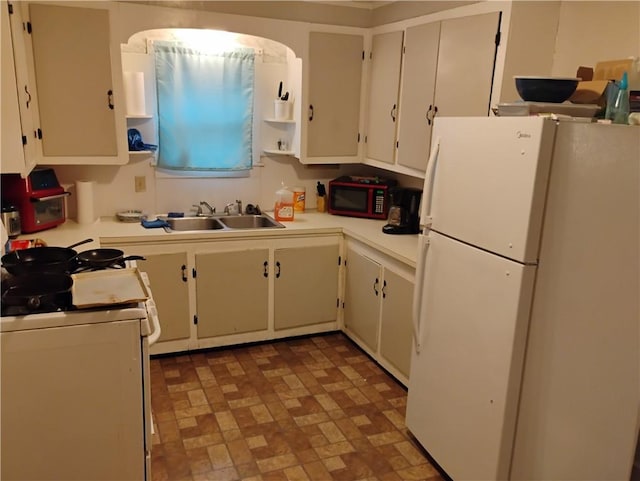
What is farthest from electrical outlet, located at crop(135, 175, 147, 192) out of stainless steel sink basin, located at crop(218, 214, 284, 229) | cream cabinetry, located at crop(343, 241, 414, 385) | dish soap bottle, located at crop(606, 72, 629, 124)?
dish soap bottle, located at crop(606, 72, 629, 124)

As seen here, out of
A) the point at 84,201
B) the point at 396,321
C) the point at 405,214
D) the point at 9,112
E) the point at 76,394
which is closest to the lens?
the point at 76,394

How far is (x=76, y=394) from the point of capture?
169 cm

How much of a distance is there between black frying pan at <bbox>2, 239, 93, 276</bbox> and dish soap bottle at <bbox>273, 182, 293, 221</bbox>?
69.6 inches

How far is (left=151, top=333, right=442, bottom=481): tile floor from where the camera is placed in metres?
2.40

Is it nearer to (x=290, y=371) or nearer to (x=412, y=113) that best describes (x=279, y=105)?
(x=412, y=113)

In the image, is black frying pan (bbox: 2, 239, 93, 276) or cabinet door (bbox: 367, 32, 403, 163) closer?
black frying pan (bbox: 2, 239, 93, 276)

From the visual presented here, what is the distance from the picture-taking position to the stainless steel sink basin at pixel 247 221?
12.3 ft

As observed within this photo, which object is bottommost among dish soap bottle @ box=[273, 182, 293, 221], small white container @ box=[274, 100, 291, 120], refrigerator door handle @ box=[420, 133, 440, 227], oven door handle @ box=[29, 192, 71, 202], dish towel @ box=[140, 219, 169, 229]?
dish towel @ box=[140, 219, 169, 229]

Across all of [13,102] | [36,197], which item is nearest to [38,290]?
[13,102]

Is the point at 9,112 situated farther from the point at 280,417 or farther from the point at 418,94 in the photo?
the point at 418,94

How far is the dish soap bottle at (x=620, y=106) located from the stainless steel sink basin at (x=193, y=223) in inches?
97.0

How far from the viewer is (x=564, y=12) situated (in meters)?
2.64

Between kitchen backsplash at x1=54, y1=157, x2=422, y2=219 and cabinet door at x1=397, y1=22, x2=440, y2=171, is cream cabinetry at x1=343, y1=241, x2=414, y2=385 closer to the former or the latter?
cabinet door at x1=397, y1=22, x2=440, y2=171

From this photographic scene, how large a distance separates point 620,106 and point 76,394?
2.13m
